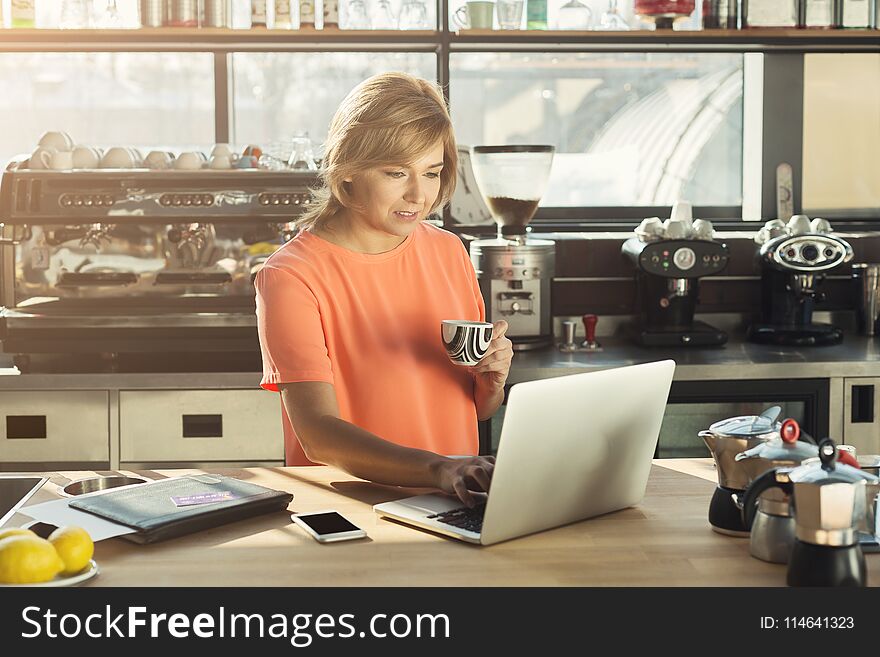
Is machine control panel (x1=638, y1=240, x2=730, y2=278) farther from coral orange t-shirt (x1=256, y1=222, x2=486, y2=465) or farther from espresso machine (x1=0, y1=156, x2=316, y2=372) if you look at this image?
coral orange t-shirt (x1=256, y1=222, x2=486, y2=465)

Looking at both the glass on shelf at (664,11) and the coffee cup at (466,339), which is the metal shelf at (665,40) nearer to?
the glass on shelf at (664,11)

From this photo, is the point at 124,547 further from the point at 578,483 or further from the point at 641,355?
the point at 641,355

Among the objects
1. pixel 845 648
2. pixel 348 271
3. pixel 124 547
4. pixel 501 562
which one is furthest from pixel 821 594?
pixel 348 271

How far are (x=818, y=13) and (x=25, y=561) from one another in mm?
3003

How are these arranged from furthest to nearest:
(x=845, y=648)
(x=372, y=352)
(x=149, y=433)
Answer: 1. (x=149, y=433)
2. (x=372, y=352)
3. (x=845, y=648)

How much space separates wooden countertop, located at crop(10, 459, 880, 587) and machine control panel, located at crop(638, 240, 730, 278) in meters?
1.62

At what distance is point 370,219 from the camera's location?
6.53 ft

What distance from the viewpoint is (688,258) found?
322 centimetres

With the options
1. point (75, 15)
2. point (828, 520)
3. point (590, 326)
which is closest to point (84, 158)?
point (75, 15)

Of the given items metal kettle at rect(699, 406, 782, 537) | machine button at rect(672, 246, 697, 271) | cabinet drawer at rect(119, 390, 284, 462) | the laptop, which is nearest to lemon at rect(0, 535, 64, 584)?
the laptop

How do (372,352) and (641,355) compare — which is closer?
(372,352)

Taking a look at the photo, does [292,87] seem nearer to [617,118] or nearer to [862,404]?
[617,118]

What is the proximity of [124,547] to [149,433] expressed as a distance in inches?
61.5

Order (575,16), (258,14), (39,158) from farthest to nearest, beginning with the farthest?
(575,16)
(258,14)
(39,158)
